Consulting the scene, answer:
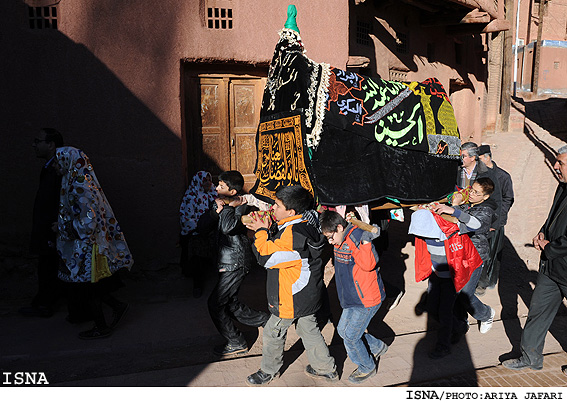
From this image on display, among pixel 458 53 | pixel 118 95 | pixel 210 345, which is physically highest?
pixel 458 53

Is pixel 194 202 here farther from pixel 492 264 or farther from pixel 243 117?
pixel 492 264

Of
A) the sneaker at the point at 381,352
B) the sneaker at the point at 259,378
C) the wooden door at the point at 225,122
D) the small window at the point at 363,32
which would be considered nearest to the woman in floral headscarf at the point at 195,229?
the wooden door at the point at 225,122

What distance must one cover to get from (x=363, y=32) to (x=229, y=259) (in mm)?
5935

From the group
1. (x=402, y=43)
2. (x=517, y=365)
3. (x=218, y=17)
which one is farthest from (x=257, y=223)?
(x=402, y=43)

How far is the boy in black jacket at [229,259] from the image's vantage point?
378 centimetres

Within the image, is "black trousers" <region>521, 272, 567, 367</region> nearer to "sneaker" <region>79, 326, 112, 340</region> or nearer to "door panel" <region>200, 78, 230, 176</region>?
"sneaker" <region>79, 326, 112, 340</region>

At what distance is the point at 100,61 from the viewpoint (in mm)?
5414

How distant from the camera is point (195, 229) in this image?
5.34 m

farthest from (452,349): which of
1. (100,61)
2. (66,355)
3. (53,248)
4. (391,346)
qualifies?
(100,61)

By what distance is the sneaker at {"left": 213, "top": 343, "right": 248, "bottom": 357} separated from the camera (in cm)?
400

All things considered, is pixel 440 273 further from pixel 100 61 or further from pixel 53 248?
pixel 100 61

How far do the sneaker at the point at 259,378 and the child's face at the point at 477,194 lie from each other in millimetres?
2204

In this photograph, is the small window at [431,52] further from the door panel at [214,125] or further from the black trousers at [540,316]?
the black trousers at [540,316]

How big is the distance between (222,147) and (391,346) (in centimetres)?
330
